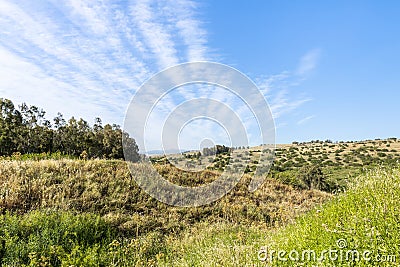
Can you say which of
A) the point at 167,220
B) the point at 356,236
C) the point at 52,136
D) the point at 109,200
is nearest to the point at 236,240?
the point at 356,236

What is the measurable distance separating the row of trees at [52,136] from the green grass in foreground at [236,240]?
1930cm

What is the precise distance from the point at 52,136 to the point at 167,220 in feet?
76.3

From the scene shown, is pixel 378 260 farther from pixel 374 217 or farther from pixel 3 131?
pixel 3 131

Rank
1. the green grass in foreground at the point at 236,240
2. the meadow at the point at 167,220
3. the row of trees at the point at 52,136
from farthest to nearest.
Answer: the row of trees at the point at 52,136, the meadow at the point at 167,220, the green grass in foreground at the point at 236,240

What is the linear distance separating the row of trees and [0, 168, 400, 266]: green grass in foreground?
1930 cm

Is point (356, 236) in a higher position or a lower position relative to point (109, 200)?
higher

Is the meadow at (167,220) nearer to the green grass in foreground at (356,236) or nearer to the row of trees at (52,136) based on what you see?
the green grass in foreground at (356,236)

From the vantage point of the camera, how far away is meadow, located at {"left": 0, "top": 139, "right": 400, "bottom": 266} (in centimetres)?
489

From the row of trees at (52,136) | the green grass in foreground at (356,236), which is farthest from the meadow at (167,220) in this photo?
the row of trees at (52,136)

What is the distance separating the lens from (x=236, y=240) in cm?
721

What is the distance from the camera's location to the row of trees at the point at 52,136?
28.0m

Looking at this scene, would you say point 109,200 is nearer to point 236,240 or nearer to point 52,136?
point 236,240

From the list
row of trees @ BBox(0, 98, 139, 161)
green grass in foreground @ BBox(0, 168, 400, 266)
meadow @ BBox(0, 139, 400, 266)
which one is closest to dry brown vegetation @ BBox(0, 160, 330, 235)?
meadow @ BBox(0, 139, 400, 266)

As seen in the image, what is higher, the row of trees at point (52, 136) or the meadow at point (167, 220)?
the row of trees at point (52, 136)
